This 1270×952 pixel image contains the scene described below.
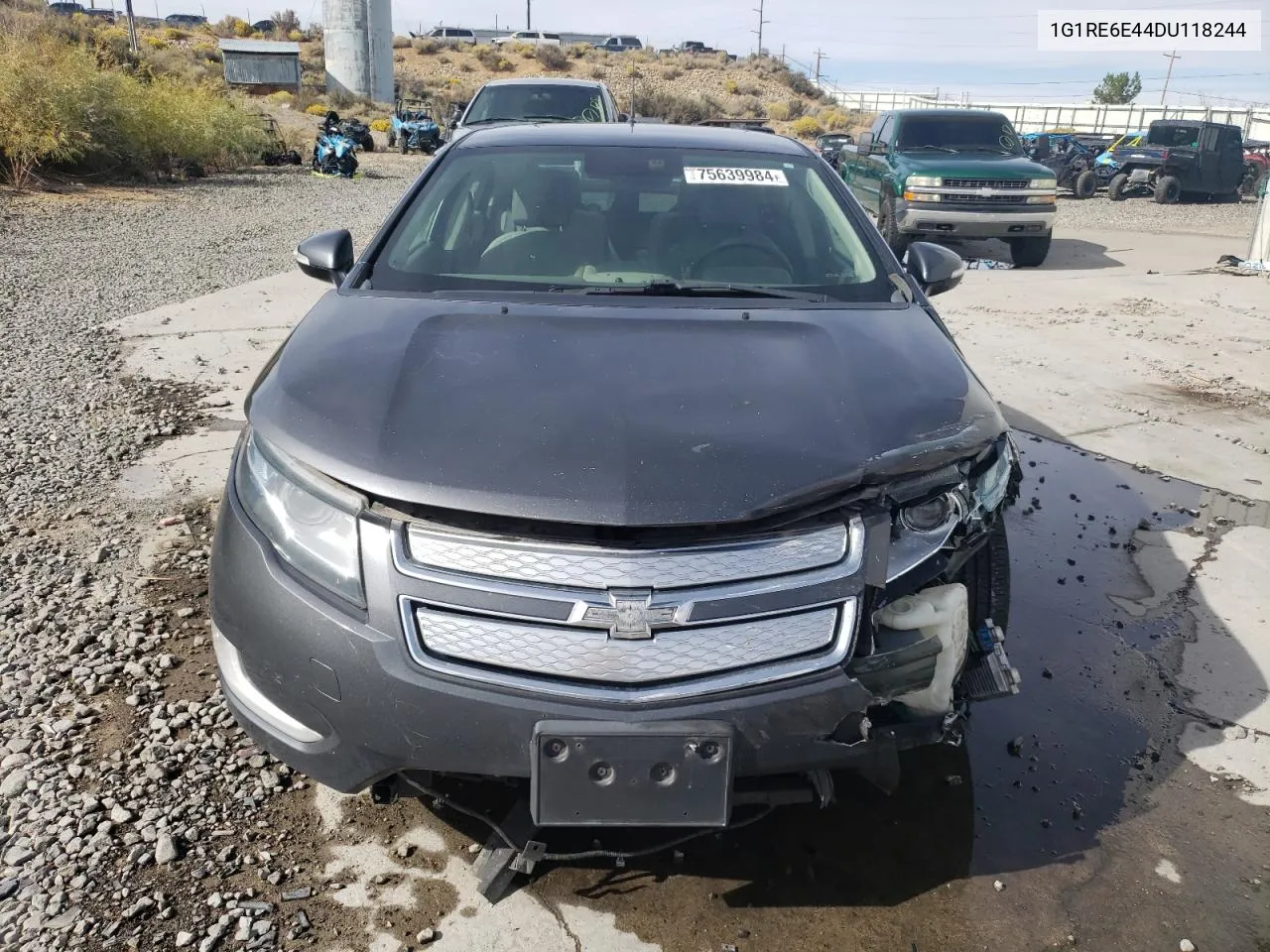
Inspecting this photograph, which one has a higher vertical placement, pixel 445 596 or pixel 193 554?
pixel 445 596

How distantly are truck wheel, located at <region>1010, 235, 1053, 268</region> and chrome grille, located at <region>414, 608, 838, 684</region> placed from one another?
10.7m

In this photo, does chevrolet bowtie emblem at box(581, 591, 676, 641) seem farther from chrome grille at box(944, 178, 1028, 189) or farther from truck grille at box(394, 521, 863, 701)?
chrome grille at box(944, 178, 1028, 189)

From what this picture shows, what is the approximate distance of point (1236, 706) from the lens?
3.11 m

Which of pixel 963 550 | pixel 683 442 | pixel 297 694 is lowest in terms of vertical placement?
pixel 297 694

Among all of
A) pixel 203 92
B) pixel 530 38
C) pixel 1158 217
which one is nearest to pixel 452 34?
pixel 530 38

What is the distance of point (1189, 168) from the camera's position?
773 inches

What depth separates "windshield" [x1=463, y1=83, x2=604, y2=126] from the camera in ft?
36.8

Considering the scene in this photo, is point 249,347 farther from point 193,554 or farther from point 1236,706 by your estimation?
point 1236,706

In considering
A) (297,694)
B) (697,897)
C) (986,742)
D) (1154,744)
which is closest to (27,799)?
(297,694)

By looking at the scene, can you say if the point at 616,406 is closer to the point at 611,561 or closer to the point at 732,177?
the point at 611,561

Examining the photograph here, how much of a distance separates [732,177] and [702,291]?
0.80 meters

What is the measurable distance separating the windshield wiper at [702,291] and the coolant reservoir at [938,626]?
117 cm

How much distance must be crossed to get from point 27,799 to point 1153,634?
3.54 meters

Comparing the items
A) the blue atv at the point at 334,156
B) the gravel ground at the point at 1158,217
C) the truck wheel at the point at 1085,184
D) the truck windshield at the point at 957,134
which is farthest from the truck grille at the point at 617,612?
the truck wheel at the point at 1085,184
